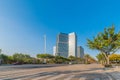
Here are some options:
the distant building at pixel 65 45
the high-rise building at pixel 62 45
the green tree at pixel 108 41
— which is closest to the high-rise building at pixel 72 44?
the distant building at pixel 65 45

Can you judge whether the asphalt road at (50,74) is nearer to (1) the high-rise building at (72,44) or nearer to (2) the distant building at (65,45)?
(2) the distant building at (65,45)

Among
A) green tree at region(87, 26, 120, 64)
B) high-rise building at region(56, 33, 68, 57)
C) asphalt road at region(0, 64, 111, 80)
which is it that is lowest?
asphalt road at region(0, 64, 111, 80)

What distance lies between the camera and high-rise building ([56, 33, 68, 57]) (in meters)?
169

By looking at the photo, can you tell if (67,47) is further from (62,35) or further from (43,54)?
(43,54)

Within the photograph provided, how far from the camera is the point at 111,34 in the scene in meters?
37.2

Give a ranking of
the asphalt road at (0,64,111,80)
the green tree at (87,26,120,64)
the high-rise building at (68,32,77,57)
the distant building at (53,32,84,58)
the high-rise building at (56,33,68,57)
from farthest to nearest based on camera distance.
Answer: the high-rise building at (68,32,77,57)
the distant building at (53,32,84,58)
the high-rise building at (56,33,68,57)
the green tree at (87,26,120,64)
the asphalt road at (0,64,111,80)

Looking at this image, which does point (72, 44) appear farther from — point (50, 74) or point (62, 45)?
point (50, 74)

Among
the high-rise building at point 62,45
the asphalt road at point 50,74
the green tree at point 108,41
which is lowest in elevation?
the asphalt road at point 50,74

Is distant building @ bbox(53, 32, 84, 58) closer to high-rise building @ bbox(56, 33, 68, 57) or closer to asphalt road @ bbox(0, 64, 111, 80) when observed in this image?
high-rise building @ bbox(56, 33, 68, 57)

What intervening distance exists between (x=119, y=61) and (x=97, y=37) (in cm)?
6818

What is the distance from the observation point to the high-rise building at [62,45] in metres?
169

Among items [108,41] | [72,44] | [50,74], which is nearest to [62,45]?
[72,44]

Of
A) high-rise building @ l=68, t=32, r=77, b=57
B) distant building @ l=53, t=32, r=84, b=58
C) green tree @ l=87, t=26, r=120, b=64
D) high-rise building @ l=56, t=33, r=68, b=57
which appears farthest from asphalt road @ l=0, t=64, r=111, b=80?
high-rise building @ l=68, t=32, r=77, b=57

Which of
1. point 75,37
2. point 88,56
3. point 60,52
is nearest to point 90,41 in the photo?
point 88,56
